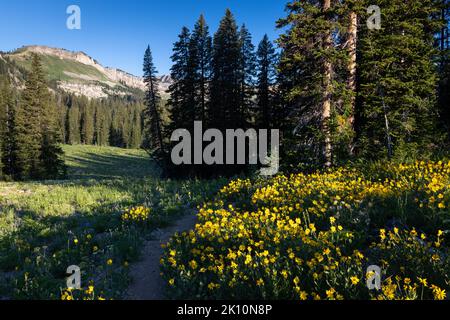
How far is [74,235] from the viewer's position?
27.0 feet

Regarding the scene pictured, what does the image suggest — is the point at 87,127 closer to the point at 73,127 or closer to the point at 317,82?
the point at 73,127

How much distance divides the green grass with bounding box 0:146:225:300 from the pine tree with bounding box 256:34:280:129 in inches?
619

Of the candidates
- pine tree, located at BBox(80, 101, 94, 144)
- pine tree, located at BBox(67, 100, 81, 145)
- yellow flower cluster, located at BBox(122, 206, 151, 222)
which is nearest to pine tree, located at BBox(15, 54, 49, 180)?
yellow flower cluster, located at BBox(122, 206, 151, 222)

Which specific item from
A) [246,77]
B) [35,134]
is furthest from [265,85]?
[35,134]

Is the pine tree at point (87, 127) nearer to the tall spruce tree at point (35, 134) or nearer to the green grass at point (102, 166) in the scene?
the green grass at point (102, 166)

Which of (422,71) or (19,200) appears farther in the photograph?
(422,71)

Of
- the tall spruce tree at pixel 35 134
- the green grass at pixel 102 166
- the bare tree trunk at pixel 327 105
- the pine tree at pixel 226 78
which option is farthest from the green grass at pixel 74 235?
the green grass at pixel 102 166

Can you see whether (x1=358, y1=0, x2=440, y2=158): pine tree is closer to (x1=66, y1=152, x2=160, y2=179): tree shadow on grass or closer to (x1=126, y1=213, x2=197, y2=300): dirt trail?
(x1=126, y1=213, x2=197, y2=300): dirt trail

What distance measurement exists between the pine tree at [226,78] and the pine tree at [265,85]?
6.74ft

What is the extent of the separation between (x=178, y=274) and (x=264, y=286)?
→ 1741mm

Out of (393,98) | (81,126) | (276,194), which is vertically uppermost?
→ (81,126)
